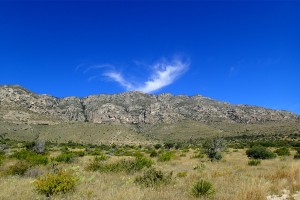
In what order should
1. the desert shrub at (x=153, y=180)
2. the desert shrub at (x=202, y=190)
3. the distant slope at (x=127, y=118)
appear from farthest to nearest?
the distant slope at (x=127, y=118) < the desert shrub at (x=153, y=180) < the desert shrub at (x=202, y=190)

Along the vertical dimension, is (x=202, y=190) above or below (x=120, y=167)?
below

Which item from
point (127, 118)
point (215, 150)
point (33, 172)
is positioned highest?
point (127, 118)

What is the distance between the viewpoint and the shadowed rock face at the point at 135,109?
15468cm

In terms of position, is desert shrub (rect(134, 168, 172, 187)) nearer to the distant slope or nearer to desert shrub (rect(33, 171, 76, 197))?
desert shrub (rect(33, 171, 76, 197))

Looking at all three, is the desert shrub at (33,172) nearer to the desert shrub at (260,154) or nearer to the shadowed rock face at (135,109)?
the desert shrub at (260,154)

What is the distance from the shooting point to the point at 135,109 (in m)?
183

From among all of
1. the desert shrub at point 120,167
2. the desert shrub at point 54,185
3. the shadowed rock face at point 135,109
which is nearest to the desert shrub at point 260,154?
the desert shrub at point 120,167

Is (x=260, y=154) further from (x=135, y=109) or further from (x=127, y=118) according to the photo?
(x=135, y=109)

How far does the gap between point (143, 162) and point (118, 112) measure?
16147 centimetres

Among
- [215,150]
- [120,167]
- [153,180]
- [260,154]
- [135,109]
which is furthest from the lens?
[135,109]

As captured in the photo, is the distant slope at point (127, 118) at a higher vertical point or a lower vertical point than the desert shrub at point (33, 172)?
higher

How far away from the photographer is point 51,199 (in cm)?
928

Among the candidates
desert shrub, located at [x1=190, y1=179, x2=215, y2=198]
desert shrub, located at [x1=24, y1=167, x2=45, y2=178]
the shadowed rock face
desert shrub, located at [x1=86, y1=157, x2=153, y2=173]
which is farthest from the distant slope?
desert shrub, located at [x1=190, y1=179, x2=215, y2=198]

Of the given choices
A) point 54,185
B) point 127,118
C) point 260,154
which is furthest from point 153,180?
point 127,118
